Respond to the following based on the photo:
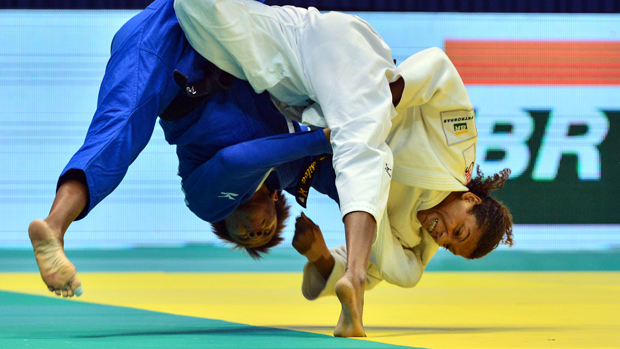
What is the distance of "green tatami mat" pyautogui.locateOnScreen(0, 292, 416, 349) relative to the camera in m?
1.66

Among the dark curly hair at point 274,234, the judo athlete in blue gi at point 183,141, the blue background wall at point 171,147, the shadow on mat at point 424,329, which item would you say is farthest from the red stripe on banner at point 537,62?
the shadow on mat at point 424,329

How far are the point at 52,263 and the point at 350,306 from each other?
751mm

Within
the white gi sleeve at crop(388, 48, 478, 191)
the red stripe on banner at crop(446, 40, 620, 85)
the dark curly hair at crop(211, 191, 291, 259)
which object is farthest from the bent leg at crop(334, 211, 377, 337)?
the red stripe on banner at crop(446, 40, 620, 85)

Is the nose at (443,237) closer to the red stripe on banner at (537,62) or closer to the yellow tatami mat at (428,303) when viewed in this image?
the yellow tatami mat at (428,303)

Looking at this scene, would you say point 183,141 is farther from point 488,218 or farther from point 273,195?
point 488,218

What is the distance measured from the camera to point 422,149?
228 cm

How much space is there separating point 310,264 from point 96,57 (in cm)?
328

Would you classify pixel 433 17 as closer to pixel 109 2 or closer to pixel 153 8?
pixel 109 2

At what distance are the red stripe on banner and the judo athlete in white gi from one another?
296cm

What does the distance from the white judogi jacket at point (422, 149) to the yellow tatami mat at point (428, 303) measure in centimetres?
22

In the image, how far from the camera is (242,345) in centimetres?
164

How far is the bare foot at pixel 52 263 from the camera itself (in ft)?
5.14

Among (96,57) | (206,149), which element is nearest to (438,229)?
(206,149)

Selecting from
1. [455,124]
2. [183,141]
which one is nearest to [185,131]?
[183,141]
